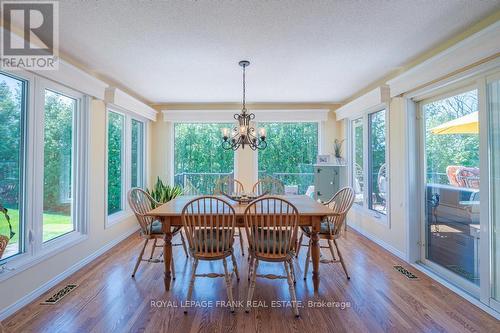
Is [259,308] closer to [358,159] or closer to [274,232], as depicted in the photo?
[274,232]

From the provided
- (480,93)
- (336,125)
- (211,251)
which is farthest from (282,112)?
(211,251)

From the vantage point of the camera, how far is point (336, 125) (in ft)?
17.0

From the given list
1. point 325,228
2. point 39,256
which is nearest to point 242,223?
point 325,228

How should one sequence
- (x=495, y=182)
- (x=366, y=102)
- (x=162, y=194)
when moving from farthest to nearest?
(x=162, y=194), (x=366, y=102), (x=495, y=182)

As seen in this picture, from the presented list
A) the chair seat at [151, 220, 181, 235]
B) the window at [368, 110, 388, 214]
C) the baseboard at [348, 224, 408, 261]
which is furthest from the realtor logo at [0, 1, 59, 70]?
Result: the baseboard at [348, 224, 408, 261]

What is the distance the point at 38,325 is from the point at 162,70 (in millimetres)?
2809

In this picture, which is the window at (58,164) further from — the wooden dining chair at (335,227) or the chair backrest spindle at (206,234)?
the wooden dining chair at (335,227)

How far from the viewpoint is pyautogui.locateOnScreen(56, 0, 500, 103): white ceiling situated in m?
1.95

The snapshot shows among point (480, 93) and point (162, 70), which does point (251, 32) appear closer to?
point (162, 70)

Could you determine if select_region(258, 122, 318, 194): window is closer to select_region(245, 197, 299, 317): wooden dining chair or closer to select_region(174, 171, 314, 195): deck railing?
select_region(174, 171, 314, 195): deck railing

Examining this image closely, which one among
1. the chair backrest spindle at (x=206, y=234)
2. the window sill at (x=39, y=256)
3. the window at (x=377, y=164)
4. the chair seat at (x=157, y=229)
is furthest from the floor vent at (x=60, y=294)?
the window at (x=377, y=164)

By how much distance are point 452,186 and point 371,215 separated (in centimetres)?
154

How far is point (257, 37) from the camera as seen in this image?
240 cm

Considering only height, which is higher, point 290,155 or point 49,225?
point 290,155
